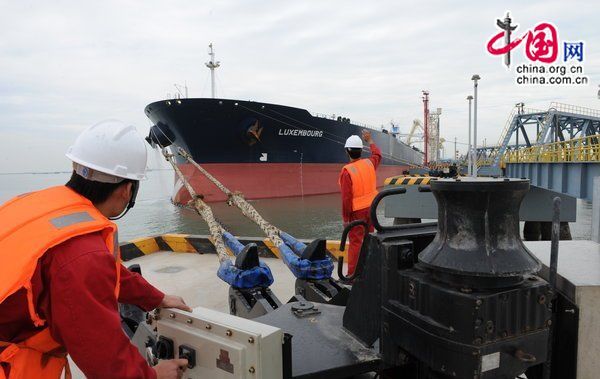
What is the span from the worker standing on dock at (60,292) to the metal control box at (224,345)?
11 centimetres

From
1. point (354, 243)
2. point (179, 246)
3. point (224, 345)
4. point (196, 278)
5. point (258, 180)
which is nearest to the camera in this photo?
point (224, 345)

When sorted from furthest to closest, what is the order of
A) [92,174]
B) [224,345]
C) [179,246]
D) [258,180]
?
[258,180], [179,246], [92,174], [224,345]

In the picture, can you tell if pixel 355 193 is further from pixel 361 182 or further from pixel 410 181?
pixel 410 181

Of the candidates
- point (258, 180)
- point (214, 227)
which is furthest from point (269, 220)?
point (214, 227)

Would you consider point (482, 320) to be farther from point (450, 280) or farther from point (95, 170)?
point (95, 170)

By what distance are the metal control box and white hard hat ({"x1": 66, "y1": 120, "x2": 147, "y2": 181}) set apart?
593 mm

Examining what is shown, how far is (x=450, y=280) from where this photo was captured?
4.41 ft

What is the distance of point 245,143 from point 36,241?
19720mm

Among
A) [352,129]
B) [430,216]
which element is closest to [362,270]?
[430,216]

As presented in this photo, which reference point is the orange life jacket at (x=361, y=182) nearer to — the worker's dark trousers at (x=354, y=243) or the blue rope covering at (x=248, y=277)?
the worker's dark trousers at (x=354, y=243)

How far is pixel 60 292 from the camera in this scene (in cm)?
117

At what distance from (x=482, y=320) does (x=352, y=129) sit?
82.7ft

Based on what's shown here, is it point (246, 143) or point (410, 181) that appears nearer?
point (410, 181)

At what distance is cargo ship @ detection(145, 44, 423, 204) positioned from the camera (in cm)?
1998
